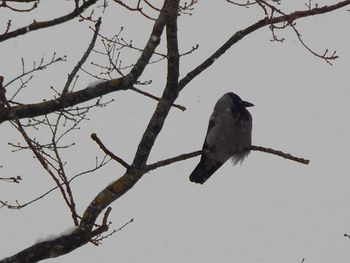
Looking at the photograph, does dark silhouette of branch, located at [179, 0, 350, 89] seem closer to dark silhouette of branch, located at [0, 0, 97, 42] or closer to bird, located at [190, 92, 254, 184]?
dark silhouette of branch, located at [0, 0, 97, 42]

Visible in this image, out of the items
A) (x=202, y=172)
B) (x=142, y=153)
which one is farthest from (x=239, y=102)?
(x=142, y=153)

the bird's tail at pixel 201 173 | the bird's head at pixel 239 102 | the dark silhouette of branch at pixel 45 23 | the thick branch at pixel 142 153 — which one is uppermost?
the bird's head at pixel 239 102

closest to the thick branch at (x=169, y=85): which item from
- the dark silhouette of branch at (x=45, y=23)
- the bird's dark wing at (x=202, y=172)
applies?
the dark silhouette of branch at (x=45, y=23)

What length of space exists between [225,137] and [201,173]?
1.88ft

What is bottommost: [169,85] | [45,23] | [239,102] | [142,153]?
[142,153]

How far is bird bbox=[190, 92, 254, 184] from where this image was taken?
5719 millimetres

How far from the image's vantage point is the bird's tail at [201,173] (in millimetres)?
5973

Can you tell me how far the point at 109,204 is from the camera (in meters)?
2.54

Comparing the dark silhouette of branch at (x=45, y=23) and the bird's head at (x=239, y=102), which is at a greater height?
the bird's head at (x=239, y=102)

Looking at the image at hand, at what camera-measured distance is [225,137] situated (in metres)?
5.70

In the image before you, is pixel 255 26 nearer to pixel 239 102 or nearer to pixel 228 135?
pixel 228 135

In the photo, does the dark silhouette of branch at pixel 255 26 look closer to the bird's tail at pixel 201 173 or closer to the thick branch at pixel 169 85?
the thick branch at pixel 169 85

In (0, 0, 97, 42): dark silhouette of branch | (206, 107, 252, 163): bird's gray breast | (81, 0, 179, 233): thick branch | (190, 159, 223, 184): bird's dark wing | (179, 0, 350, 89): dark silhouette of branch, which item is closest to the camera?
(81, 0, 179, 233): thick branch

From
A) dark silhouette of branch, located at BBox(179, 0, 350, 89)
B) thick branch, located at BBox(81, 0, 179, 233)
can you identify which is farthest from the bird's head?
thick branch, located at BBox(81, 0, 179, 233)
